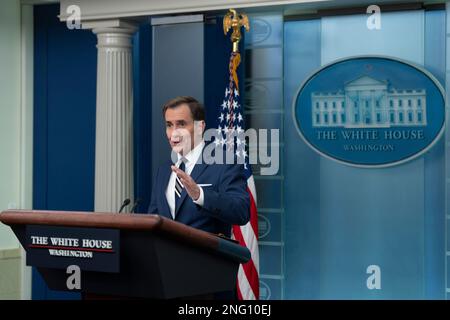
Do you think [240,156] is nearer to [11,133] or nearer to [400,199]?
[400,199]

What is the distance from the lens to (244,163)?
489 cm

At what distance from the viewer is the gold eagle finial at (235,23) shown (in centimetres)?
492

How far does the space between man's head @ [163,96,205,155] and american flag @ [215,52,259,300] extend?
51.6 inches

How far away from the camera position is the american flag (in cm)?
488

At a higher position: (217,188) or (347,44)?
(347,44)

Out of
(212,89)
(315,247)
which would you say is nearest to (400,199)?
(315,247)

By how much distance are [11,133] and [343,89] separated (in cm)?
259

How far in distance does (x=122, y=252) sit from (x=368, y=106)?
2.74 metres

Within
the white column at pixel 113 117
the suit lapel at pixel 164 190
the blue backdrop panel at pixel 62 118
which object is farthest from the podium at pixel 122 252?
the blue backdrop panel at pixel 62 118

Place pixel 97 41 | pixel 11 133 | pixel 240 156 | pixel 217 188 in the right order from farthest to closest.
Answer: pixel 11 133 → pixel 97 41 → pixel 240 156 → pixel 217 188

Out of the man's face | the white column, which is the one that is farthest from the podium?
the white column

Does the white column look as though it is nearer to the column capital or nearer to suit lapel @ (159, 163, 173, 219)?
the column capital

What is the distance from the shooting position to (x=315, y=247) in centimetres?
526

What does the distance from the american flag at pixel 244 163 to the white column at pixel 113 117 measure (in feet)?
2.48
